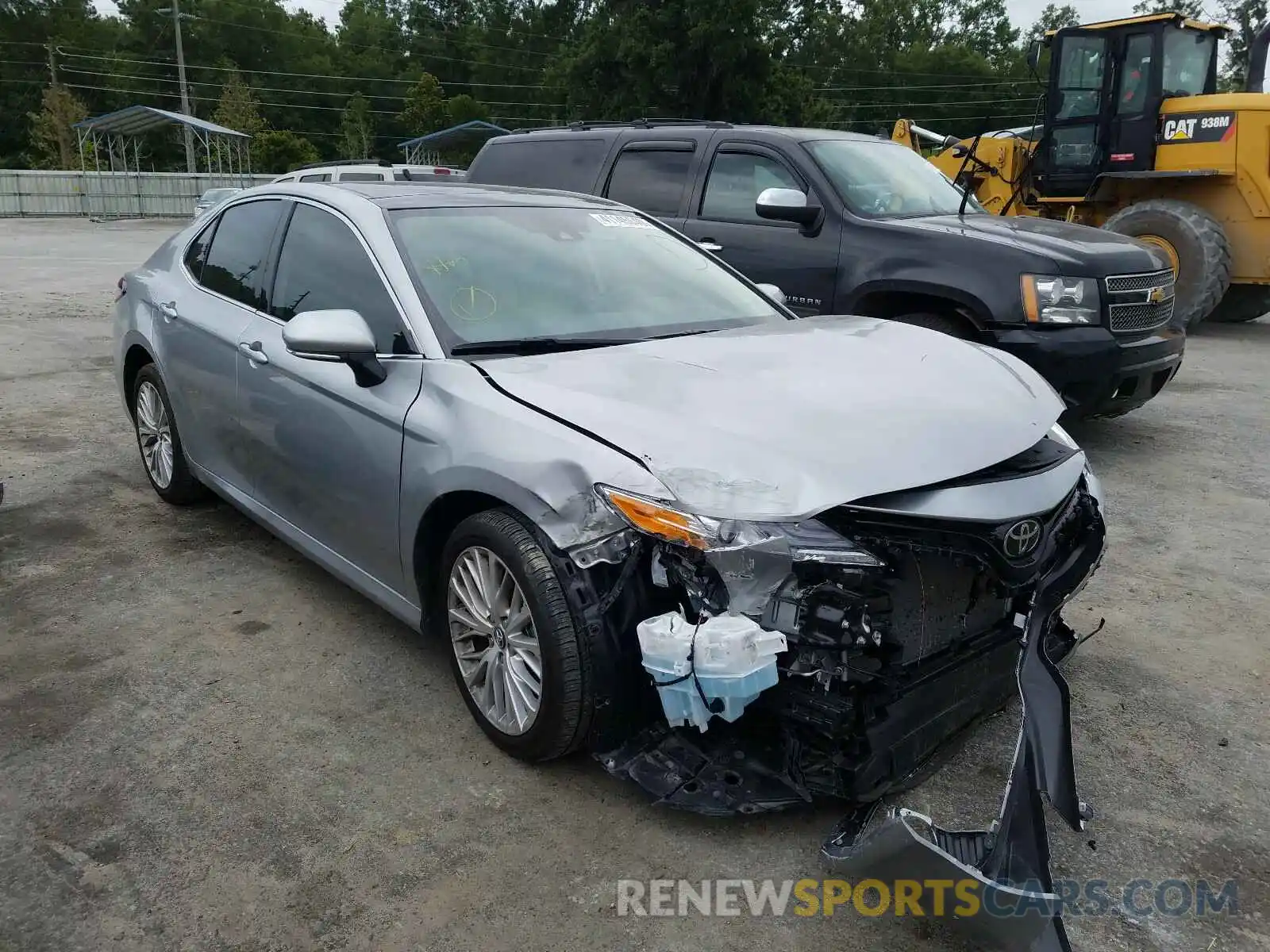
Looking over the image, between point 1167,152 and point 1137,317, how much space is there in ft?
20.8

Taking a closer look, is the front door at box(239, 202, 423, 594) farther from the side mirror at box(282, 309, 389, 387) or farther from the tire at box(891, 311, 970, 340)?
the tire at box(891, 311, 970, 340)

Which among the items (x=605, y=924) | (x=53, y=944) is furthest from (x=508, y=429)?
(x=53, y=944)

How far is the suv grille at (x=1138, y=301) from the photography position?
593 centimetres

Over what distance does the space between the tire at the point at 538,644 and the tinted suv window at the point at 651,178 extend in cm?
473

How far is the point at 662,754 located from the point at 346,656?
4.89 ft

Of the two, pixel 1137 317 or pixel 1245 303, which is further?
pixel 1245 303

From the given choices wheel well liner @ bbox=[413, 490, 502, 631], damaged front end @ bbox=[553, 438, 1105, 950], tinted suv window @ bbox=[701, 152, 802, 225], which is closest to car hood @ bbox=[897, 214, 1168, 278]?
tinted suv window @ bbox=[701, 152, 802, 225]

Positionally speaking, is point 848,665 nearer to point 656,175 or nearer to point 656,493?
point 656,493

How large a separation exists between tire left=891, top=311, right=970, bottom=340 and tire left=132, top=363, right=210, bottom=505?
3986 millimetres

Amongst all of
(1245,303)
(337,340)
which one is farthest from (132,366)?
(1245,303)

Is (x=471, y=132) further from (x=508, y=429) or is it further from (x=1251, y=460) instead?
(x=508, y=429)

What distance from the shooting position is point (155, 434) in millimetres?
5137

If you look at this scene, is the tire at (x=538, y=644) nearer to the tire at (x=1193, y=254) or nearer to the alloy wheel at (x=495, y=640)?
the alloy wheel at (x=495, y=640)

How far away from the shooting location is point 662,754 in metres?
2.69
